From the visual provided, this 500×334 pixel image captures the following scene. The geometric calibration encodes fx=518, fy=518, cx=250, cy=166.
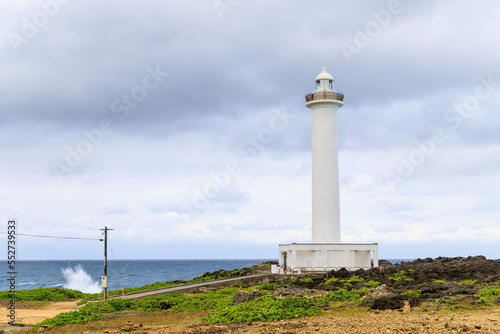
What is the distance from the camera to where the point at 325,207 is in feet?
133

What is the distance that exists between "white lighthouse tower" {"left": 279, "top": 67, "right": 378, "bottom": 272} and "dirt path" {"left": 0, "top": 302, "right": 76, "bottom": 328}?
54.8ft

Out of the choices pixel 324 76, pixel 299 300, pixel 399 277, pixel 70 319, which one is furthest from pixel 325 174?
pixel 70 319

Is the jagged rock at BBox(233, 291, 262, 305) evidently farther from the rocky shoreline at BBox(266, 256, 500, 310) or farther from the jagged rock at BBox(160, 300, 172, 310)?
the jagged rock at BBox(160, 300, 172, 310)

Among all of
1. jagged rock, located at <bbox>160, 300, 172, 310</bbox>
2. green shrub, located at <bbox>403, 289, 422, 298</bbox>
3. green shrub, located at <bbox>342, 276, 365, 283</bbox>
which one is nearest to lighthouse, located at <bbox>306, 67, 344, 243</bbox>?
green shrub, located at <bbox>342, 276, 365, 283</bbox>

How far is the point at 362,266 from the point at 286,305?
22887mm

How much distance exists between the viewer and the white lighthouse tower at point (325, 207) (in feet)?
129

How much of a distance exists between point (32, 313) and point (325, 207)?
2225cm

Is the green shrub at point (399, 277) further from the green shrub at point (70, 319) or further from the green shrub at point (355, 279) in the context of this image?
the green shrub at point (70, 319)

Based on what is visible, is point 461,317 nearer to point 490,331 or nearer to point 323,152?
point 490,331

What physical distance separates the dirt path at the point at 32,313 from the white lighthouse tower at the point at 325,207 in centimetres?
1671

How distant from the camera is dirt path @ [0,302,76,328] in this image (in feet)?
77.3

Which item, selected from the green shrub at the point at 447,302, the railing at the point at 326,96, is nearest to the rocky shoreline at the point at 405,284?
the green shrub at the point at 447,302

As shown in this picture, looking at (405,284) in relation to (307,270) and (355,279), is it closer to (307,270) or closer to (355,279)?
(355,279)

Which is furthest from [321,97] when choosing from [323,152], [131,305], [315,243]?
[131,305]
